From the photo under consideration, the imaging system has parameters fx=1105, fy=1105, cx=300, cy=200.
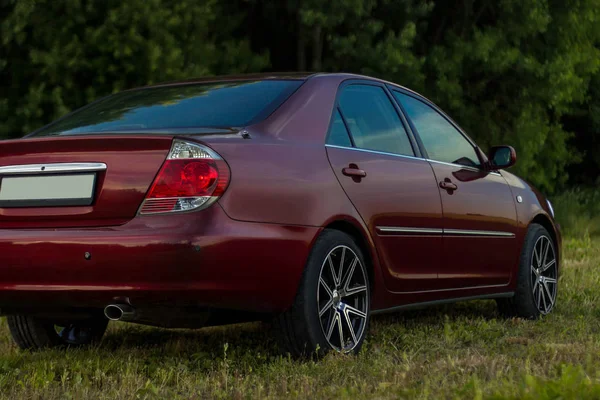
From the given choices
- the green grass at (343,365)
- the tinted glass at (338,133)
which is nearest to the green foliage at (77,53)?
the green grass at (343,365)

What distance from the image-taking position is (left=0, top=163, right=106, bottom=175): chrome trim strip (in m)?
4.94

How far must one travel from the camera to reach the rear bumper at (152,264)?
15.7ft

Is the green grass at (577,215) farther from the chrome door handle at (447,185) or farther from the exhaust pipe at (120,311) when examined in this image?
the exhaust pipe at (120,311)

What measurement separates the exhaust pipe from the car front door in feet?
7.62

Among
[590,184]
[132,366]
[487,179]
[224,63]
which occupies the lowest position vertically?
[590,184]

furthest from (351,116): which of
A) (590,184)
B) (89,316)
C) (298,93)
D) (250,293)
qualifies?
(590,184)

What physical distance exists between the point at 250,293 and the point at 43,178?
3.56 ft

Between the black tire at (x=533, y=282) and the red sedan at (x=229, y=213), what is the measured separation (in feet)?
3.31

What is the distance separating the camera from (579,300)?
8.27m

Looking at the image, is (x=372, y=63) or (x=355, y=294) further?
(x=372, y=63)

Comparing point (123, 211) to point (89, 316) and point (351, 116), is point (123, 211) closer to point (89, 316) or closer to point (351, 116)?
point (89, 316)

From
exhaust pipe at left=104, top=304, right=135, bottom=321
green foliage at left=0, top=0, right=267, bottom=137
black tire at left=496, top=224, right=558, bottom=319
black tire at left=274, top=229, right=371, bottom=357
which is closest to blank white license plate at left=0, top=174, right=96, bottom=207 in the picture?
exhaust pipe at left=104, top=304, right=135, bottom=321

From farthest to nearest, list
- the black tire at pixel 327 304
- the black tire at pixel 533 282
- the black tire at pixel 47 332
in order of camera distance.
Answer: the black tire at pixel 533 282 < the black tire at pixel 47 332 < the black tire at pixel 327 304

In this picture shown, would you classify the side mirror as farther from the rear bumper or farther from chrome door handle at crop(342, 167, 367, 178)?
the rear bumper
